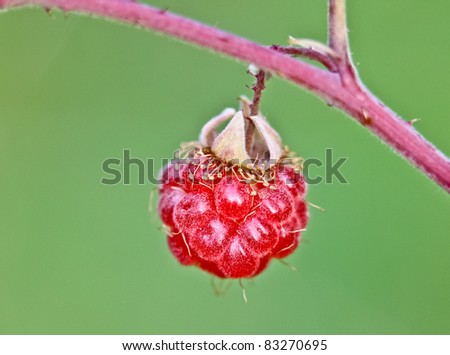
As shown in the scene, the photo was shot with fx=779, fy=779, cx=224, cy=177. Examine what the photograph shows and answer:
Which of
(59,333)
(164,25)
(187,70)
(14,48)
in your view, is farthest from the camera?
(14,48)

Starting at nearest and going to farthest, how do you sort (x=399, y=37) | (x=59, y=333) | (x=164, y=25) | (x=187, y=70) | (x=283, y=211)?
(x=164, y=25), (x=283, y=211), (x=59, y=333), (x=399, y=37), (x=187, y=70)

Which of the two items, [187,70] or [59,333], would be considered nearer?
[59,333]

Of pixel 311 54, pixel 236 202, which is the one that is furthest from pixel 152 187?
pixel 311 54

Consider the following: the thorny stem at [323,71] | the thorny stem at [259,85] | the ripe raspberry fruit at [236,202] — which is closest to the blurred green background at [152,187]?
the ripe raspberry fruit at [236,202]

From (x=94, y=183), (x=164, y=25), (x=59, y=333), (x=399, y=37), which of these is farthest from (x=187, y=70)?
(x=164, y=25)

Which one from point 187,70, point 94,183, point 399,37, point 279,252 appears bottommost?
point 279,252

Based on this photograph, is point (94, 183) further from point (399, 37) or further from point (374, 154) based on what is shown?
point (399, 37)

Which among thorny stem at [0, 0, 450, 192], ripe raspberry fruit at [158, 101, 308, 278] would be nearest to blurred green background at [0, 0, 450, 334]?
ripe raspberry fruit at [158, 101, 308, 278]

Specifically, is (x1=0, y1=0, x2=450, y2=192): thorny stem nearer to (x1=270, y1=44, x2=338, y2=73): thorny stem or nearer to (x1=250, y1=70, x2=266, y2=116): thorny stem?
(x1=270, y1=44, x2=338, y2=73): thorny stem
